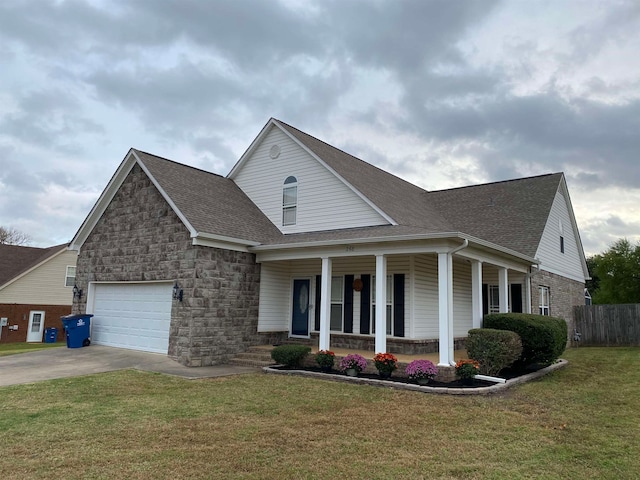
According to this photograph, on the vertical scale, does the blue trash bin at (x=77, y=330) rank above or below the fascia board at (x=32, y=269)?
below

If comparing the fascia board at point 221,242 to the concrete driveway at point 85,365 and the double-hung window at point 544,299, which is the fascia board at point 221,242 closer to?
the concrete driveway at point 85,365

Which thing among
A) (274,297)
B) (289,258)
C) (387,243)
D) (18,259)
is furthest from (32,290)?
(387,243)

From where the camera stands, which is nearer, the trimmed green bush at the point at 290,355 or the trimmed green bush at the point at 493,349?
the trimmed green bush at the point at 493,349

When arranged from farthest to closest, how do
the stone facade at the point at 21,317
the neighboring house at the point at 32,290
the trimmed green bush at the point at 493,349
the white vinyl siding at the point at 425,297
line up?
1. the neighboring house at the point at 32,290
2. the stone facade at the point at 21,317
3. the white vinyl siding at the point at 425,297
4. the trimmed green bush at the point at 493,349

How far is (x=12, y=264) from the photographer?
27297mm

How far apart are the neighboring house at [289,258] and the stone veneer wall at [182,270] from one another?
0.13 ft

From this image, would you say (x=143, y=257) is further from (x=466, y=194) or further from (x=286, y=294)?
(x=466, y=194)

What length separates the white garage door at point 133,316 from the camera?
40.8ft

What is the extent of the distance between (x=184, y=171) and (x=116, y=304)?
189 inches

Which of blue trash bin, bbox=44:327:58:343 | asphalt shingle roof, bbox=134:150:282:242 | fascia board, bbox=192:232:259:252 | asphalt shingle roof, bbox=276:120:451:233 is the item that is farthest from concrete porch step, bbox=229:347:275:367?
blue trash bin, bbox=44:327:58:343

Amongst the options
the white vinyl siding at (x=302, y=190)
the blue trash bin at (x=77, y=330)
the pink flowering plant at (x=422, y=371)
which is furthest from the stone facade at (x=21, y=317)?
the pink flowering plant at (x=422, y=371)

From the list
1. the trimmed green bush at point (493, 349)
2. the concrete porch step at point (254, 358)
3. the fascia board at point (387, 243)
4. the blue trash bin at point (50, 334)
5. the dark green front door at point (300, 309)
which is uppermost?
the fascia board at point (387, 243)

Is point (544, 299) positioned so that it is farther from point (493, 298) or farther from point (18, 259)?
point (18, 259)

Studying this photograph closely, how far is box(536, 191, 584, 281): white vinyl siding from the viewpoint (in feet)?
52.8
